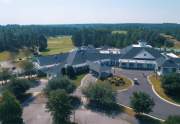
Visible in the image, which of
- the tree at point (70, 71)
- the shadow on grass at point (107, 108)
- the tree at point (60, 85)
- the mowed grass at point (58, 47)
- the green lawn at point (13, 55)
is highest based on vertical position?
the tree at point (60, 85)

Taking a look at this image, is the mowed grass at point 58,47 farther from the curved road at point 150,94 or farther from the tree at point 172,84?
the tree at point 172,84

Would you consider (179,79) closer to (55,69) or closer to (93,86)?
(93,86)

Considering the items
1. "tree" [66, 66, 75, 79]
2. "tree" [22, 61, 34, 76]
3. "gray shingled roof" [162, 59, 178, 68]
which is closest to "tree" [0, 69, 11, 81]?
"tree" [22, 61, 34, 76]

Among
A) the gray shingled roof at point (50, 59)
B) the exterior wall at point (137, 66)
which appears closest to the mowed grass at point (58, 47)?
the gray shingled roof at point (50, 59)

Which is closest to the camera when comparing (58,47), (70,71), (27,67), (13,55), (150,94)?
(150,94)

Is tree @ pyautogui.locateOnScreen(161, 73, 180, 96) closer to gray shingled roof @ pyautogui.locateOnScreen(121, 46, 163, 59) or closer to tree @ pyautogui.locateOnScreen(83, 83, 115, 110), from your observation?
tree @ pyautogui.locateOnScreen(83, 83, 115, 110)

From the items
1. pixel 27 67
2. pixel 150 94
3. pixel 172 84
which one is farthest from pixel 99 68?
pixel 27 67

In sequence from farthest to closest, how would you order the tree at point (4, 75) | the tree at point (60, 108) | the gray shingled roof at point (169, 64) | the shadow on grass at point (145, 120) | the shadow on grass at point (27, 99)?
the gray shingled roof at point (169, 64)
the tree at point (4, 75)
the shadow on grass at point (27, 99)
the shadow on grass at point (145, 120)
the tree at point (60, 108)

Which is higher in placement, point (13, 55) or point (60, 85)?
point (60, 85)

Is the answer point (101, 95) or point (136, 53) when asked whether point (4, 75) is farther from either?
point (136, 53)
